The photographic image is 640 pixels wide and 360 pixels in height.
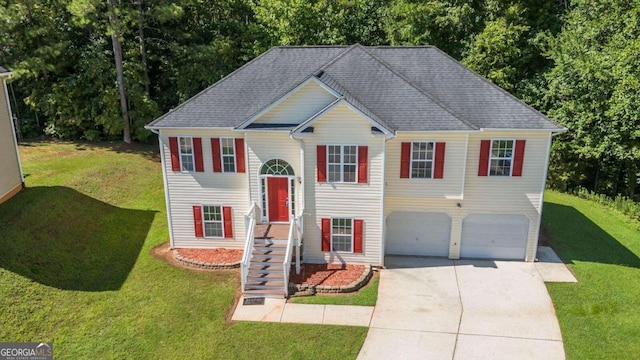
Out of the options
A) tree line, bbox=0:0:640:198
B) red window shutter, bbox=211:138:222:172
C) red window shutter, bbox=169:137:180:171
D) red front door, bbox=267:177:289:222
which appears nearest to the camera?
red front door, bbox=267:177:289:222

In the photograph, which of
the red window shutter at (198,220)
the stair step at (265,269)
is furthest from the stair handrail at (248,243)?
the red window shutter at (198,220)

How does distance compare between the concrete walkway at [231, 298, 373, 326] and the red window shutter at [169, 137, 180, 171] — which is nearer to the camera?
the concrete walkway at [231, 298, 373, 326]

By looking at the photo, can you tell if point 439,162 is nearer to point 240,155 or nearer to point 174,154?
point 240,155

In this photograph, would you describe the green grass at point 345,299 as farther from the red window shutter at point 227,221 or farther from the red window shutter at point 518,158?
the red window shutter at point 518,158

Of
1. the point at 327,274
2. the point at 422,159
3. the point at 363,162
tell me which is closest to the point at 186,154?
the point at 363,162

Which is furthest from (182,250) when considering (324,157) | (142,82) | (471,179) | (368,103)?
(142,82)

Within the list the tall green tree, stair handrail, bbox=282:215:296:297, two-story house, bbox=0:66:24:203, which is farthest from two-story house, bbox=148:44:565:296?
the tall green tree

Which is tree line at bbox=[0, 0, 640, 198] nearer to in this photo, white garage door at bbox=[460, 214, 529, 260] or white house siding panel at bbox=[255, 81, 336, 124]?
white garage door at bbox=[460, 214, 529, 260]
